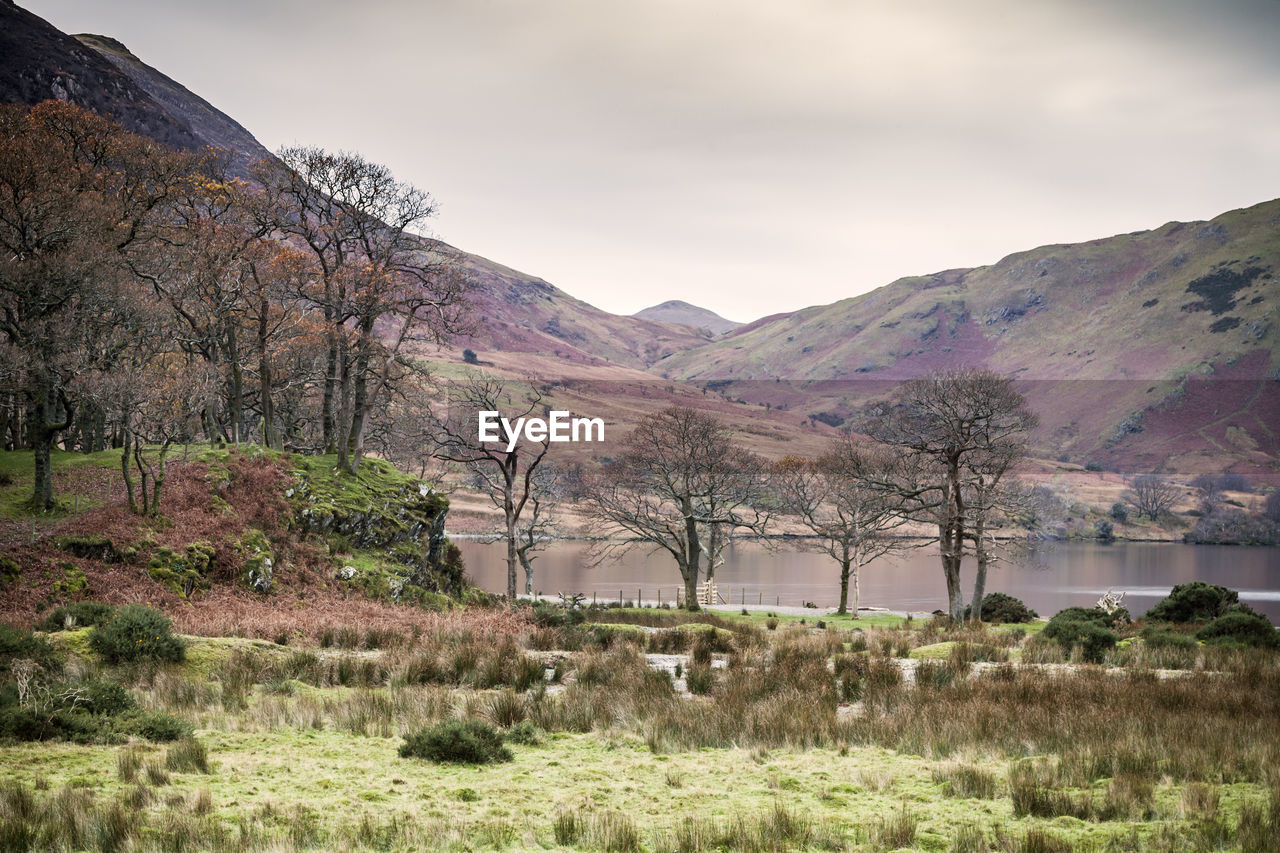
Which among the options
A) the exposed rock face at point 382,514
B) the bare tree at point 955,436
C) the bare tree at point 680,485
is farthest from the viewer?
the bare tree at point 680,485

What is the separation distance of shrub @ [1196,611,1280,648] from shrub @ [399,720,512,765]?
1797 cm

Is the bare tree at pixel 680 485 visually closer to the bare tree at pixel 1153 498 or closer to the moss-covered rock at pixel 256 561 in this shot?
the moss-covered rock at pixel 256 561

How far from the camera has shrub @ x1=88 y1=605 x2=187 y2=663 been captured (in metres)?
12.5

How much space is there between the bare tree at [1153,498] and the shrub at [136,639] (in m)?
159

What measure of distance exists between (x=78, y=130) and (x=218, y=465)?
59.8ft

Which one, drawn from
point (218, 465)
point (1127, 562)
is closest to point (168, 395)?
point (218, 465)

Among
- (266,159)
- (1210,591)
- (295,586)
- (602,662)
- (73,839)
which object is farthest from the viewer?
(266,159)

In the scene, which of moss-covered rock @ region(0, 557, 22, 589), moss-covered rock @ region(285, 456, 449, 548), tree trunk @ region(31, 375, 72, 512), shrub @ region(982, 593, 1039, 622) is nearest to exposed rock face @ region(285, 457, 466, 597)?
moss-covered rock @ region(285, 456, 449, 548)

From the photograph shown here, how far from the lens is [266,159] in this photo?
31469 mm

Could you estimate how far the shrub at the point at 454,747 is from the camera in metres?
8.95

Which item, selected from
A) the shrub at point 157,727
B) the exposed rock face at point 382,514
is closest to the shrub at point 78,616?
the shrub at point 157,727

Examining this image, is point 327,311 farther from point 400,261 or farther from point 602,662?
point 602,662

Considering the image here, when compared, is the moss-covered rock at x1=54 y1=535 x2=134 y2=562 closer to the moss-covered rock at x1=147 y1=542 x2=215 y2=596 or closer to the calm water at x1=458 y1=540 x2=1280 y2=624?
the moss-covered rock at x1=147 y1=542 x2=215 y2=596

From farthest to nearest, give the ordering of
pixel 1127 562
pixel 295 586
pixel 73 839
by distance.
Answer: pixel 1127 562 → pixel 295 586 → pixel 73 839
